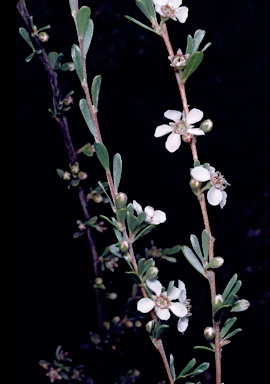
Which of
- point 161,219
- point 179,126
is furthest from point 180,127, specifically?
point 161,219

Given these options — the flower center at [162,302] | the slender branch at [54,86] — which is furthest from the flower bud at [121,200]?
the slender branch at [54,86]

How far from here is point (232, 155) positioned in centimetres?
124

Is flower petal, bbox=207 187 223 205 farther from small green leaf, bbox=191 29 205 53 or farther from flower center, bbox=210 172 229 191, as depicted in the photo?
small green leaf, bbox=191 29 205 53

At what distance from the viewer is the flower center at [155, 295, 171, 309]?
0.48 meters

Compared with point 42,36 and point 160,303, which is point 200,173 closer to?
point 160,303

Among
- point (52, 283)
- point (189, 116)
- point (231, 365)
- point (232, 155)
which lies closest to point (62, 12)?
point (232, 155)

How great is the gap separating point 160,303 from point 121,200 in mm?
116

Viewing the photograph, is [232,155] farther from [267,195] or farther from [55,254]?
[55,254]

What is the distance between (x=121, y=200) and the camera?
45 cm

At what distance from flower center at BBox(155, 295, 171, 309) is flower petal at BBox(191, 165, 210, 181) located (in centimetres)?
12

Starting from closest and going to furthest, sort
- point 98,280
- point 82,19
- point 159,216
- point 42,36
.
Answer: point 82,19
point 159,216
point 42,36
point 98,280

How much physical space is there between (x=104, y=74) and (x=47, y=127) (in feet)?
0.63

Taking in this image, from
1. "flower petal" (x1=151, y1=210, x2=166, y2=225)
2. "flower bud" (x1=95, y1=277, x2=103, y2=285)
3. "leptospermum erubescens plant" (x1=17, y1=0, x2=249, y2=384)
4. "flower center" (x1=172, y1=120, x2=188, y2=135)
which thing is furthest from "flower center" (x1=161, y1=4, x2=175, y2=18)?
"flower bud" (x1=95, y1=277, x2=103, y2=285)

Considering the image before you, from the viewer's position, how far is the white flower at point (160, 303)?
47cm
